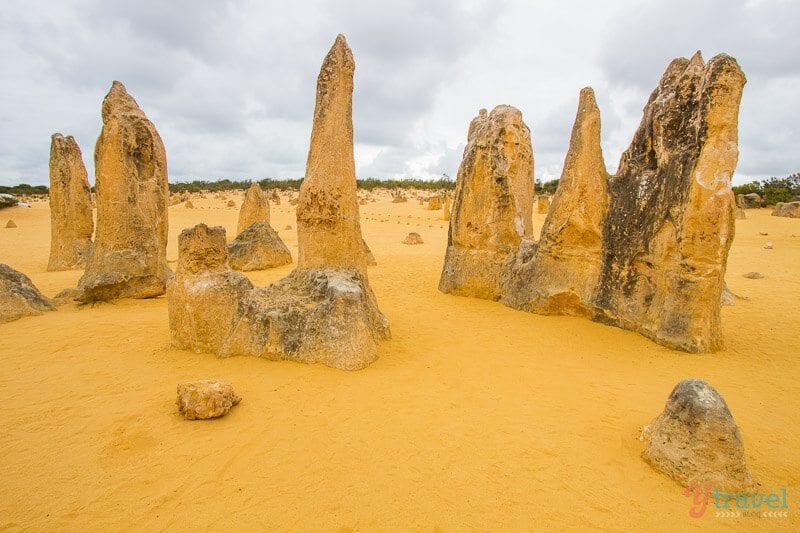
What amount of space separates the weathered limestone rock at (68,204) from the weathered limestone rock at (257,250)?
3.57 m

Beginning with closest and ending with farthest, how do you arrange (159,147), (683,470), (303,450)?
(683,470)
(303,450)
(159,147)

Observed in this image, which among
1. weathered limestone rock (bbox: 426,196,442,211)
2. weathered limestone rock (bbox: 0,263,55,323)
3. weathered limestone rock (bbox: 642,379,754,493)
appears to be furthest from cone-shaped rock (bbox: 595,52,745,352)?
weathered limestone rock (bbox: 426,196,442,211)

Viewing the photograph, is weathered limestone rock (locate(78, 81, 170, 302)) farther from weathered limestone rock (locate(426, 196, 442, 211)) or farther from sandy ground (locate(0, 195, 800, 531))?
weathered limestone rock (locate(426, 196, 442, 211))

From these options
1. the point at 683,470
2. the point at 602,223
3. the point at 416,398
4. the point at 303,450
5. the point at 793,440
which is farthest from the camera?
the point at 602,223

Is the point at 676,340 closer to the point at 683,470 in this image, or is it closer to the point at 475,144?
the point at 683,470

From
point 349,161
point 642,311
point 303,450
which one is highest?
point 349,161

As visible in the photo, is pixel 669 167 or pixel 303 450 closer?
pixel 303 450

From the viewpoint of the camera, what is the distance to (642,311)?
5.51 metres

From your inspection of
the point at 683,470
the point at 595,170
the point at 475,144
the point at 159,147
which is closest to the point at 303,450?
the point at 683,470

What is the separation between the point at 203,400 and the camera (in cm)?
339

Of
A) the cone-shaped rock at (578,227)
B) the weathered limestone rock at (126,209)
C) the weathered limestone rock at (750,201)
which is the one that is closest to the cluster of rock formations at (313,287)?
the cone-shaped rock at (578,227)

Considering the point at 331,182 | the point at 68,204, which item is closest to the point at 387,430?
the point at 331,182

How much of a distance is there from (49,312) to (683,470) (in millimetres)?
7825

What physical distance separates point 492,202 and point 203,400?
5.47 m
